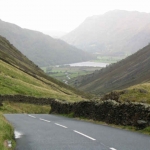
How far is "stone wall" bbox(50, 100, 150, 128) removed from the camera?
67.7 feet

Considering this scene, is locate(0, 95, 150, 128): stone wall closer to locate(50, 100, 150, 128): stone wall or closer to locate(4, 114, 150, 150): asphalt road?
locate(50, 100, 150, 128): stone wall

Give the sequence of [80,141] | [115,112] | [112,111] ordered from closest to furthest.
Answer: [80,141] → [115,112] → [112,111]

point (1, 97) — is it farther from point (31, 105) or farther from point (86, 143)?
point (86, 143)

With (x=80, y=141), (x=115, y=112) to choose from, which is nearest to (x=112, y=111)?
(x=115, y=112)

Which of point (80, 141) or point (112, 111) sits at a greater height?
point (112, 111)

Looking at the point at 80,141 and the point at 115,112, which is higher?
the point at 115,112

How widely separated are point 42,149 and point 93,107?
48.9ft

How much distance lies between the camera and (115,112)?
2377 cm

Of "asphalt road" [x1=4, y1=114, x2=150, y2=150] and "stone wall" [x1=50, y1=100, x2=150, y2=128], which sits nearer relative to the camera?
"asphalt road" [x1=4, y1=114, x2=150, y2=150]

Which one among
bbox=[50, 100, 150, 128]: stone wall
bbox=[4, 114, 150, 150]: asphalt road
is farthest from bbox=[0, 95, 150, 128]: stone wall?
bbox=[4, 114, 150, 150]: asphalt road

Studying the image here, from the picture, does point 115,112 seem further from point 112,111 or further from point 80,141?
point 80,141

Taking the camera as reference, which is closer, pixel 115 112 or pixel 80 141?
pixel 80 141

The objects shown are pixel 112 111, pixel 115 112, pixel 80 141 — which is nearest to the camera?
pixel 80 141

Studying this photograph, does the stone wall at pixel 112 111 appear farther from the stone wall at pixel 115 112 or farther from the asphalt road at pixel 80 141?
the asphalt road at pixel 80 141
